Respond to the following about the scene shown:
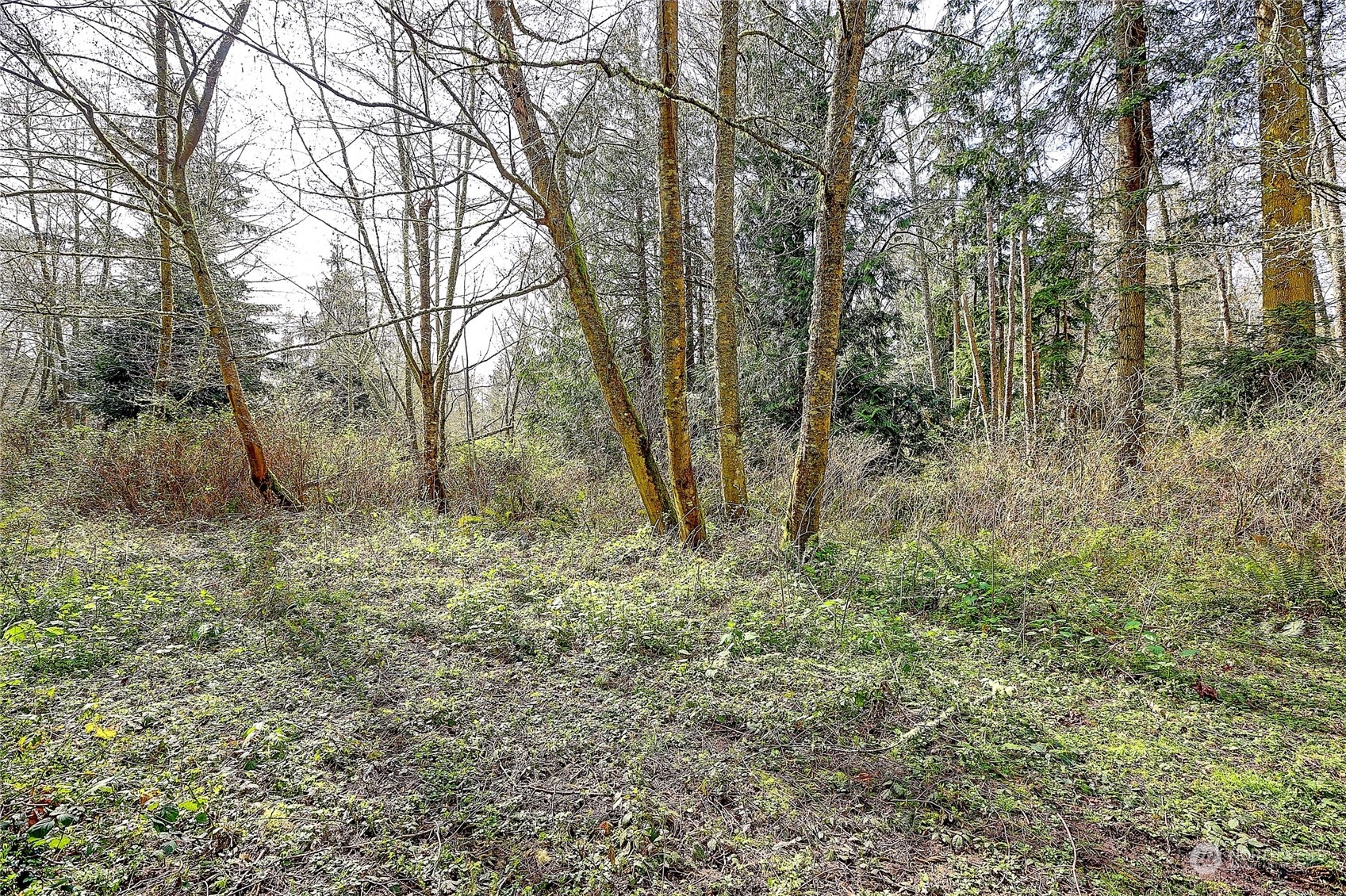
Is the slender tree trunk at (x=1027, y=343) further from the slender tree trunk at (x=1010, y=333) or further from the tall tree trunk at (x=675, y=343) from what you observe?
the tall tree trunk at (x=675, y=343)

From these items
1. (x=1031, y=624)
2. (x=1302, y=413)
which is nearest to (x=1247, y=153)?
(x=1302, y=413)

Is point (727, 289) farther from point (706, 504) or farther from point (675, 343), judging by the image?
point (706, 504)

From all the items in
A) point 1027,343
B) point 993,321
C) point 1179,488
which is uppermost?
point 993,321

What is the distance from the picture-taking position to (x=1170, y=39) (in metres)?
7.39

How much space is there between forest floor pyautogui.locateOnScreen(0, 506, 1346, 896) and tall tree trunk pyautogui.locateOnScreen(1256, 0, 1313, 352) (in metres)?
3.85

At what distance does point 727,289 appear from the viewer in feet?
22.7

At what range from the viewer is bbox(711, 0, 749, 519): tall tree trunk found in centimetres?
653

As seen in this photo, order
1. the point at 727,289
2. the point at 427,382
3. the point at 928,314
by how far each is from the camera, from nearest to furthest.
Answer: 1. the point at 727,289
2. the point at 427,382
3. the point at 928,314

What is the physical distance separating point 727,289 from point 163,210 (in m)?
7.30

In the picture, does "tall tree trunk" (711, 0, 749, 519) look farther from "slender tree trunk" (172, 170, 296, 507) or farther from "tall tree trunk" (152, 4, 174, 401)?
"slender tree trunk" (172, 170, 296, 507)

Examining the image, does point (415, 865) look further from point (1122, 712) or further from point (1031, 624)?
point (1031, 624)

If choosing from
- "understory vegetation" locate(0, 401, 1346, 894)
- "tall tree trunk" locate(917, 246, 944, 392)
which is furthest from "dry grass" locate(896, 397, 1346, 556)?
"tall tree trunk" locate(917, 246, 944, 392)

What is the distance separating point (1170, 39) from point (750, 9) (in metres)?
5.47

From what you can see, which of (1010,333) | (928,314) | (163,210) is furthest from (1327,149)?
(163,210)
